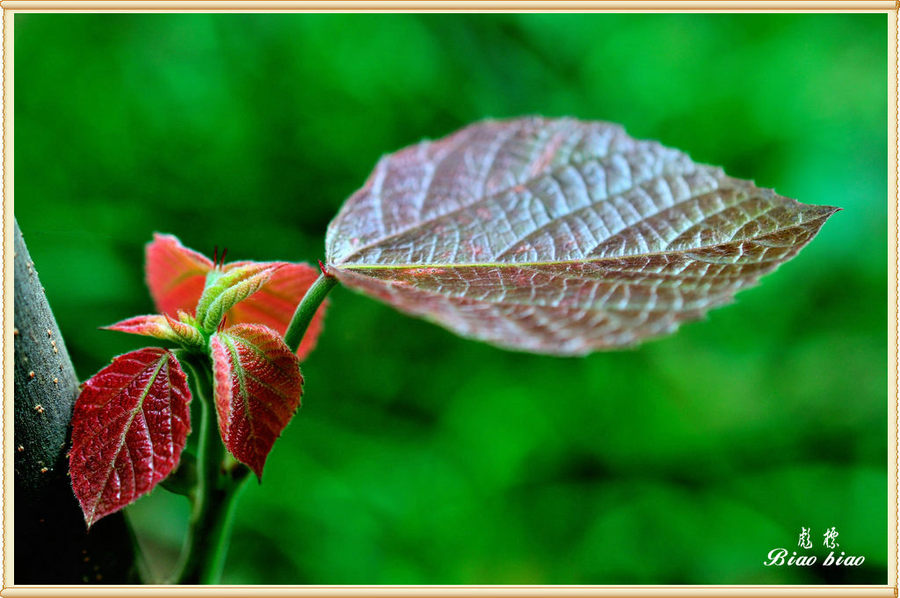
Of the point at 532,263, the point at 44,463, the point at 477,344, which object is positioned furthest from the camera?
the point at 477,344

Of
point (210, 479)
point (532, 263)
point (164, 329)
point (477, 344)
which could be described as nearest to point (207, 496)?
point (210, 479)

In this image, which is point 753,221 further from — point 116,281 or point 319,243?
point 116,281

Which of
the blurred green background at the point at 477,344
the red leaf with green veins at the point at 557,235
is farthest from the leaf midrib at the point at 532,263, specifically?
the blurred green background at the point at 477,344

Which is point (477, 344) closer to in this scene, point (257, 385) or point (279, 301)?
point (279, 301)

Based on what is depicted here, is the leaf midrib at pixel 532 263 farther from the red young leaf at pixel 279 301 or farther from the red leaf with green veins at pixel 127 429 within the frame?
the red leaf with green veins at pixel 127 429

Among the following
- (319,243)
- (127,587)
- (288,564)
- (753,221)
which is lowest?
(288,564)
